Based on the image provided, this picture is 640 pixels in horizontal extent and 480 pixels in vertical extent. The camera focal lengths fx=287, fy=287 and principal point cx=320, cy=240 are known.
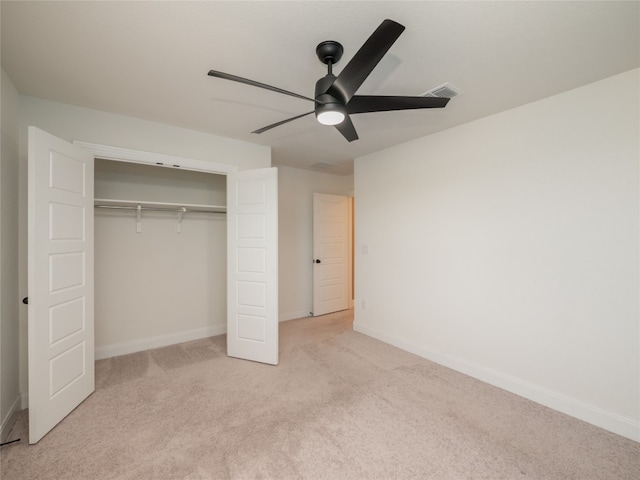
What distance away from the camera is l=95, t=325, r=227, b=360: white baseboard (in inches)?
130

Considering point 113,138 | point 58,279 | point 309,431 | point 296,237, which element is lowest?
point 309,431

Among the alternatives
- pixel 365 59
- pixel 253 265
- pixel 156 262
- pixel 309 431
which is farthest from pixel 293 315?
pixel 365 59

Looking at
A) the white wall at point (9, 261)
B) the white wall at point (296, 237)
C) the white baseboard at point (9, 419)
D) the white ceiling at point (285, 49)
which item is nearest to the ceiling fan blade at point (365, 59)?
the white ceiling at point (285, 49)

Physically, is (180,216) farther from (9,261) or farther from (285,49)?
(285,49)

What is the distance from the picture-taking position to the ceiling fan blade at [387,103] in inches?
67.4

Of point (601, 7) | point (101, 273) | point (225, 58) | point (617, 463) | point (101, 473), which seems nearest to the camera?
point (601, 7)

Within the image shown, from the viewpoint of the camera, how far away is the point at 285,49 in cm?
184

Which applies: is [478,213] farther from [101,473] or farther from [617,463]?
[101,473]

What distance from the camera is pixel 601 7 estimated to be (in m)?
1.51

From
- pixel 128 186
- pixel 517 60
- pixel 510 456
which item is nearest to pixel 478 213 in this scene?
pixel 517 60

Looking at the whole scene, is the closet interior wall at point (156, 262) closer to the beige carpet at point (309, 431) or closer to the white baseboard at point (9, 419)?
the beige carpet at point (309, 431)

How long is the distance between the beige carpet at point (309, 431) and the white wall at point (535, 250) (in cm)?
30

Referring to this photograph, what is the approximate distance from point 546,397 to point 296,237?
374cm

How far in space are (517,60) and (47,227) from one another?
3.51 metres
